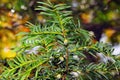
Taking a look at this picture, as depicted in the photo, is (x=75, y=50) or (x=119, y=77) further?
(x=119, y=77)

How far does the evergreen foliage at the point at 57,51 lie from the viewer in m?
0.59

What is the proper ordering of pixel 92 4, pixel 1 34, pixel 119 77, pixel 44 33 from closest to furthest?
1. pixel 44 33
2. pixel 119 77
3. pixel 92 4
4. pixel 1 34

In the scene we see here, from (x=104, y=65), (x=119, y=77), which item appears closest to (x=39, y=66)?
(x=104, y=65)

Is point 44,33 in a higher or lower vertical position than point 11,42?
higher

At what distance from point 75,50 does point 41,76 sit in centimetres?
8

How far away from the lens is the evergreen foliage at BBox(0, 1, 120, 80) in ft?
1.93

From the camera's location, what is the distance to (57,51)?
605 mm

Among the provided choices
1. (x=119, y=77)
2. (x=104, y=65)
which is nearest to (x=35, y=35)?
(x=104, y=65)

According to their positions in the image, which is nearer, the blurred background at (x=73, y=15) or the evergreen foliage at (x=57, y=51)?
the evergreen foliage at (x=57, y=51)

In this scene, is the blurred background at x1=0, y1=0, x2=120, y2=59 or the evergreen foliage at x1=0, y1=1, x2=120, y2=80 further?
the blurred background at x1=0, y1=0, x2=120, y2=59

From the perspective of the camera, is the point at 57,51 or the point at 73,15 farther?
the point at 73,15

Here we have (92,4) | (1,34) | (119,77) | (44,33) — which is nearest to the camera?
(44,33)

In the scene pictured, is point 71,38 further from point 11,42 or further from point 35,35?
point 11,42

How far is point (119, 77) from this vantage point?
0.97 m
